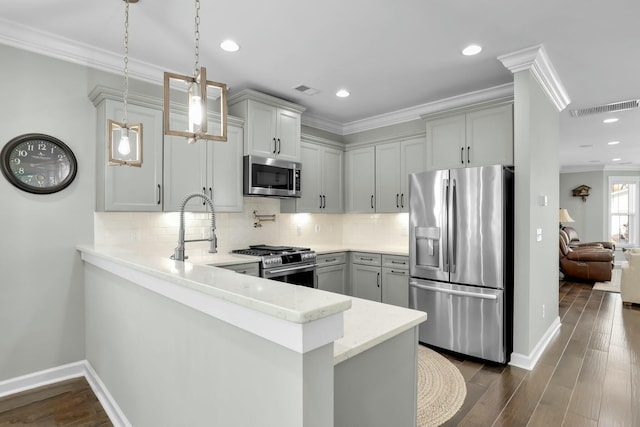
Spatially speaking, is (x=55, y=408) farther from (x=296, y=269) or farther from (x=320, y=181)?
(x=320, y=181)

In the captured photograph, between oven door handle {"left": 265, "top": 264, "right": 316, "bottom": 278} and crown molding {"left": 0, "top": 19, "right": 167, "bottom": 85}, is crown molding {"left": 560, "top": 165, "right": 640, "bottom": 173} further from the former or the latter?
crown molding {"left": 0, "top": 19, "right": 167, "bottom": 85}

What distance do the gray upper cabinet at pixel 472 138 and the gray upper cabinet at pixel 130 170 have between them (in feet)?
9.28

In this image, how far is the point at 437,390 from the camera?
2719 millimetres

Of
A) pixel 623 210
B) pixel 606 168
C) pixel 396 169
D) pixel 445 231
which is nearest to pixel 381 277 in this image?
pixel 445 231

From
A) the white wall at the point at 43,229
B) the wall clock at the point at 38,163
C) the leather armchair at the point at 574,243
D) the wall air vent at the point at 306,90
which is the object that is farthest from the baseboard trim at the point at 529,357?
the leather armchair at the point at 574,243

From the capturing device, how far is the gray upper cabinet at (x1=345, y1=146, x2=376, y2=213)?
4828 mm

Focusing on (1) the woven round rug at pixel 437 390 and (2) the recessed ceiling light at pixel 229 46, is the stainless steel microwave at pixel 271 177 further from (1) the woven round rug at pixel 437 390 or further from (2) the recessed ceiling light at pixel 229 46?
(1) the woven round rug at pixel 437 390

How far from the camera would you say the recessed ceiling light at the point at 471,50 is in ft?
9.48

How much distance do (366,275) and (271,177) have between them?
1712mm

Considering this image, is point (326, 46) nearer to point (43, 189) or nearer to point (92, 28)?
point (92, 28)

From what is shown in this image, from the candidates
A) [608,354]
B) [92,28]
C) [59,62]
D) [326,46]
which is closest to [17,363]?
[59,62]

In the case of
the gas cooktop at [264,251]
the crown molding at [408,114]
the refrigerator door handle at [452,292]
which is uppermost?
the crown molding at [408,114]

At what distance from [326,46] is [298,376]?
8.80 feet

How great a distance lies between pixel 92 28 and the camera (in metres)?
2.66
